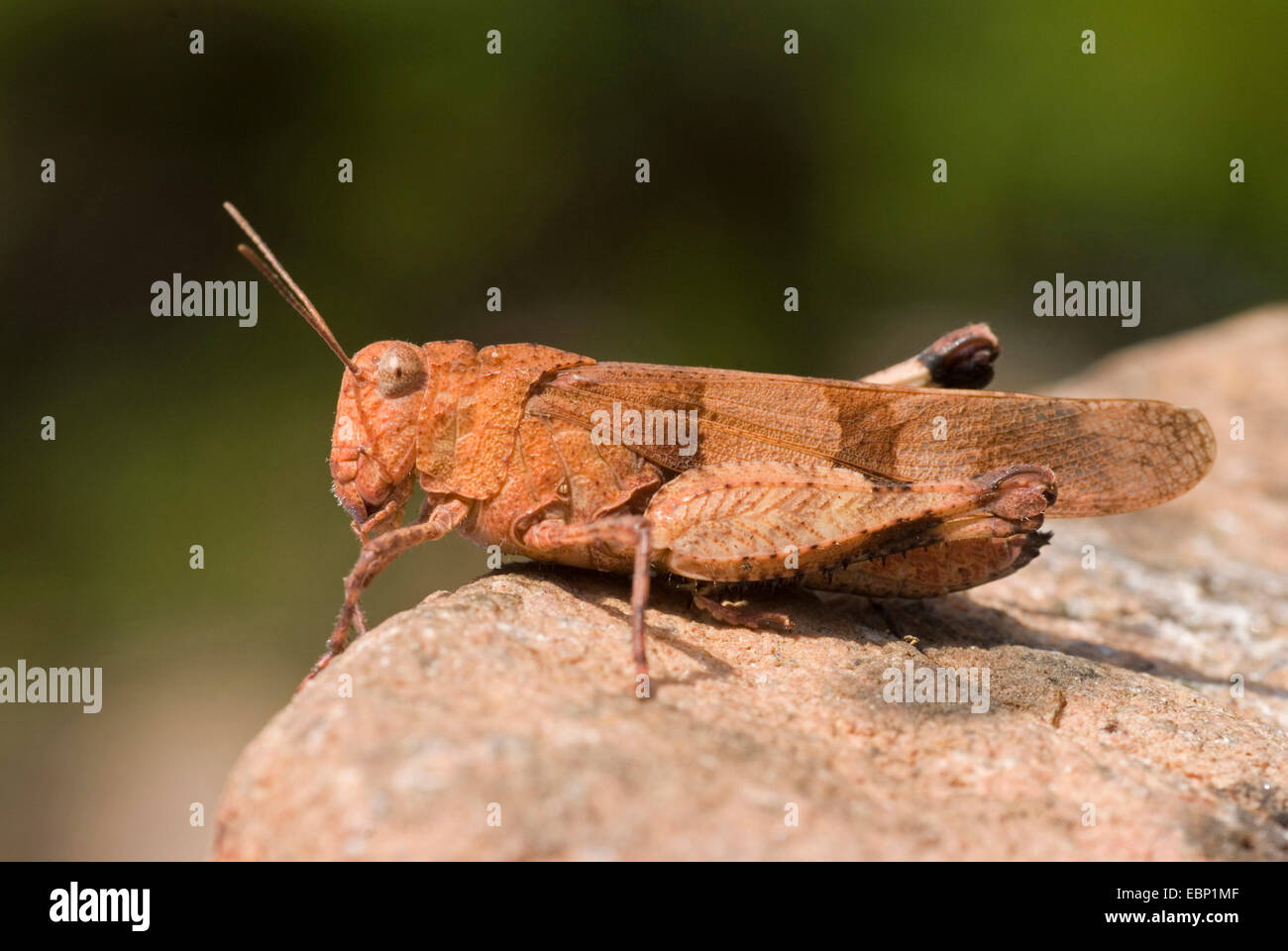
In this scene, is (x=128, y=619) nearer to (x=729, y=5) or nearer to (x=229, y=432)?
(x=229, y=432)

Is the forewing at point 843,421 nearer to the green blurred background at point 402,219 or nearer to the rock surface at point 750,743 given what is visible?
the rock surface at point 750,743

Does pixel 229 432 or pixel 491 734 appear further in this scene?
pixel 229 432
